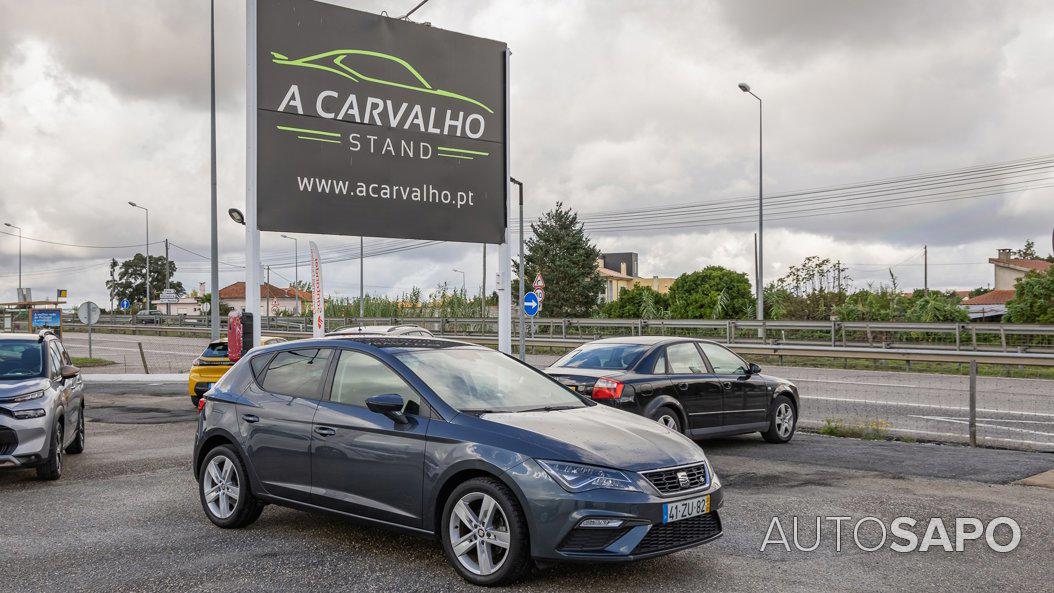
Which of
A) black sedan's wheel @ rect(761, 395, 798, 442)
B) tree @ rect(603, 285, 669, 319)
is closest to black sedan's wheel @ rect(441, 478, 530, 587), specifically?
black sedan's wheel @ rect(761, 395, 798, 442)

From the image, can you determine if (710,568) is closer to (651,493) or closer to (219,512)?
(651,493)

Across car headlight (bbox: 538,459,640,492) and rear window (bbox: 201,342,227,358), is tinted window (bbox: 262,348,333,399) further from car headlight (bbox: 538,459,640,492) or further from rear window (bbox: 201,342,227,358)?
rear window (bbox: 201,342,227,358)

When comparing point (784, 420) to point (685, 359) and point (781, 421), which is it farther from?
point (685, 359)

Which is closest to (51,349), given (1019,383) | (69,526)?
(69,526)

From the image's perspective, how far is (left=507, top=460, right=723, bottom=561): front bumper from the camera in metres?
4.85

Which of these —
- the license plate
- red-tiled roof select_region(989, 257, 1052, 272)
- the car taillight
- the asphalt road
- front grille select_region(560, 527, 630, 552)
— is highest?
red-tiled roof select_region(989, 257, 1052, 272)

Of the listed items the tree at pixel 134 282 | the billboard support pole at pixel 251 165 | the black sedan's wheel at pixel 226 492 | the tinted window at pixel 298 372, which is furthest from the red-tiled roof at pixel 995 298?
the tree at pixel 134 282

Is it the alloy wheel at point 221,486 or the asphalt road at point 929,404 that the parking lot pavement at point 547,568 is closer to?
the alloy wheel at point 221,486

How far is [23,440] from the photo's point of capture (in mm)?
8227

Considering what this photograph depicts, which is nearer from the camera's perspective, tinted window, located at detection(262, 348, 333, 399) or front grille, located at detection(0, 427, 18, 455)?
tinted window, located at detection(262, 348, 333, 399)

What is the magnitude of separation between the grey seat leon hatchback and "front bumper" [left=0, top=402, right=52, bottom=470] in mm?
2437

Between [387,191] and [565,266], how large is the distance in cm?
4864

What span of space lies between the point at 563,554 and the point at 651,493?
605 mm

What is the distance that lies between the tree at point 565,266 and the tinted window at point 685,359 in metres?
50.7
